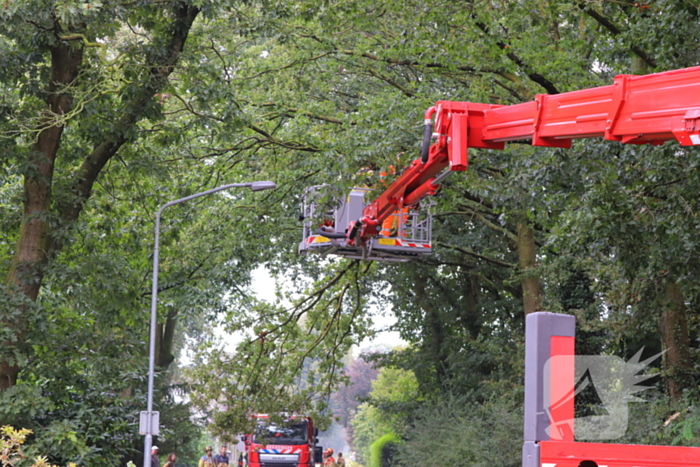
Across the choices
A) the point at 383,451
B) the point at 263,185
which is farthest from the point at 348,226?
the point at 383,451

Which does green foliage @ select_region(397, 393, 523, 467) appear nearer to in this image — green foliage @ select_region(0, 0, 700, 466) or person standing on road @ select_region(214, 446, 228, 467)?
green foliage @ select_region(0, 0, 700, 466)

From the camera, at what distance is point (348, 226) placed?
1761 cm

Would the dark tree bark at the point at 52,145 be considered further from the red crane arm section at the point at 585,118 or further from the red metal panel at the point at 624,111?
the red metal panel at the point at 624,111

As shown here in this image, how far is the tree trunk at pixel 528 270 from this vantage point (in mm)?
21281

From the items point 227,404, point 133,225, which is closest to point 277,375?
point 227,404

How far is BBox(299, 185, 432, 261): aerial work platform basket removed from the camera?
17703 mm

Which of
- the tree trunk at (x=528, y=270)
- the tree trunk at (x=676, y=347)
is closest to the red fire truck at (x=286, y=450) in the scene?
the tree trunk at (x=528, y=270)

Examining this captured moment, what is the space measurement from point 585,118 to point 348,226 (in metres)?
10.1

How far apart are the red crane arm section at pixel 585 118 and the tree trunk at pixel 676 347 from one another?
7.82 meters

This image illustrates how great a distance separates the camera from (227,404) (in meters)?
23.8

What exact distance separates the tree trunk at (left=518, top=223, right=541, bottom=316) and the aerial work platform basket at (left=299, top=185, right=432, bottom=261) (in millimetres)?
3066

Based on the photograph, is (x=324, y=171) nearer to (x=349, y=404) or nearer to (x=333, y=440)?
(x=349, y=404)

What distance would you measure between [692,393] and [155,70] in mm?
11687

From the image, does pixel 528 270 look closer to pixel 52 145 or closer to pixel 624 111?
pixel 52 145
